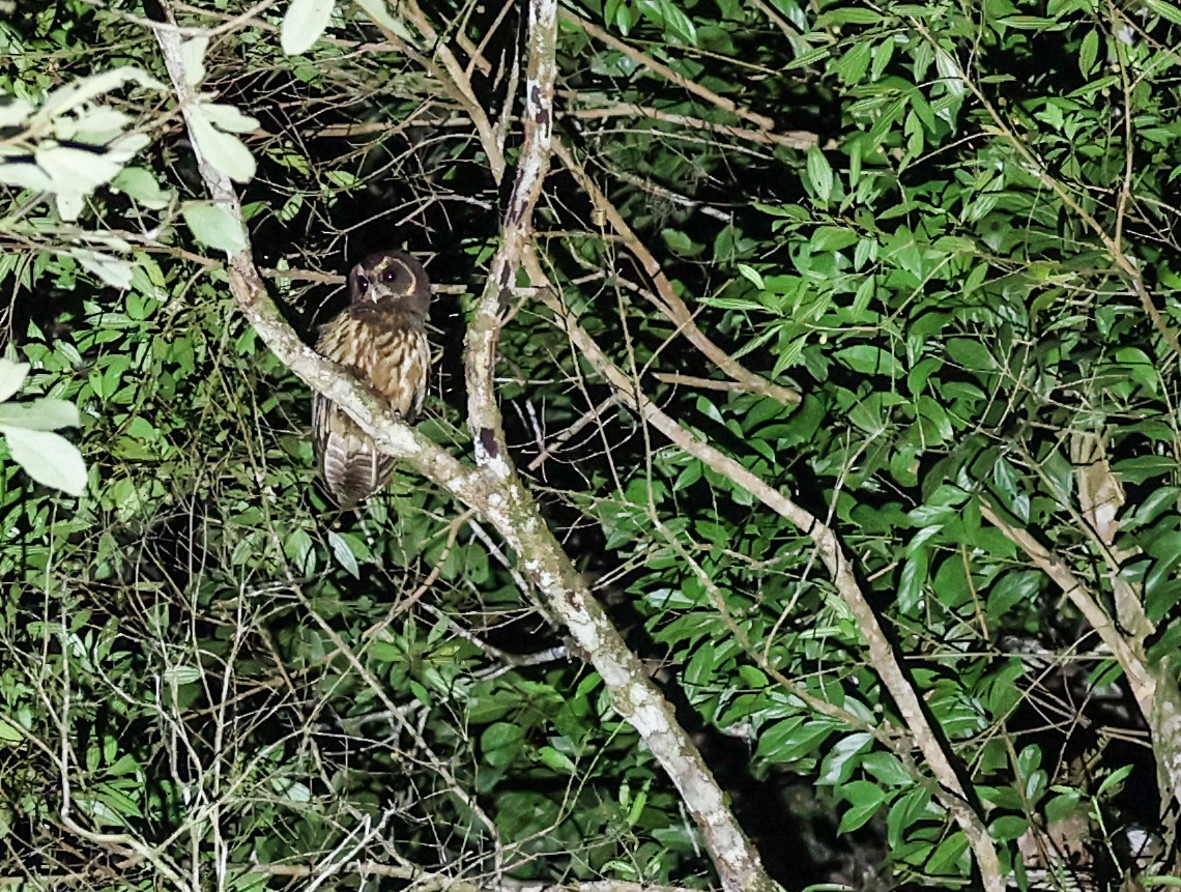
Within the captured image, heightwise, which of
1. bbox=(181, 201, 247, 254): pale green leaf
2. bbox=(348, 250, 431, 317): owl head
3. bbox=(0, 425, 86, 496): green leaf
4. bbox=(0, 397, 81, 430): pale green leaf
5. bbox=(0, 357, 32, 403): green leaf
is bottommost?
bbox=(348, 250, 431, 317): owl head

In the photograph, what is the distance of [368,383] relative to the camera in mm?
3830

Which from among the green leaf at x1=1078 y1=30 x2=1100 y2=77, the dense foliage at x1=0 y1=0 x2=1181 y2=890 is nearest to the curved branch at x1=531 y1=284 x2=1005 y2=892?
the dense foliage at x1=0 y1=0 x2=1181 y2=890

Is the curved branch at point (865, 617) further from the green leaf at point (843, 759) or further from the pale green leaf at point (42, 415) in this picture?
the pale green leaf at point (42, 415)

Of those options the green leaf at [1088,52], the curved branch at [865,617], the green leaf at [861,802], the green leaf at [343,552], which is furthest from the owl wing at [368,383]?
the green leaf at [1088,52]

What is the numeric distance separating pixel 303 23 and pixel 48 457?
18.0 inches

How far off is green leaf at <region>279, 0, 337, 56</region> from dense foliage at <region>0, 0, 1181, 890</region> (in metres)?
0.83

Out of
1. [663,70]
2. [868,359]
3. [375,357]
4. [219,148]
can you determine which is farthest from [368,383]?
[219,148]

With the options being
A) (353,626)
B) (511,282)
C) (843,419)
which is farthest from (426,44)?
(353,626)

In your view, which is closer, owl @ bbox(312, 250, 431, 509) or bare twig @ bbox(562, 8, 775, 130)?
bare twig @ bbox(562, 8, 775, 130)

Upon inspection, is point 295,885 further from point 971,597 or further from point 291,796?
point 971,597

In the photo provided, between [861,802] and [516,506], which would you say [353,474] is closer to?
[516,506]

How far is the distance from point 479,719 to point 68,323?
1.52 m

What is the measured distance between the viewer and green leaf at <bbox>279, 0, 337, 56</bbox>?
1285 mm

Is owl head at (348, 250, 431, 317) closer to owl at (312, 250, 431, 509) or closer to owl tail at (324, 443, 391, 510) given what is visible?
owl at (312, 250, 431, 509)
